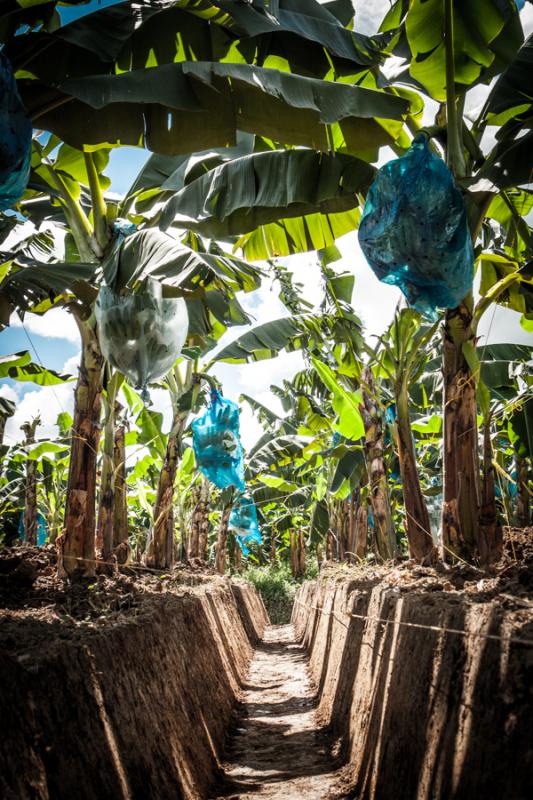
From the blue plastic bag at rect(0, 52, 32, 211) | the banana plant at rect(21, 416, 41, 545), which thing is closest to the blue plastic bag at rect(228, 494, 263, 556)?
the banana plant at rect(21, 416, 41, 545)

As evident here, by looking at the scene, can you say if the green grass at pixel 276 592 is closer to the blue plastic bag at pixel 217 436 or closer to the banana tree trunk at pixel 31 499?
the banana tree trunk at pixel 31 499

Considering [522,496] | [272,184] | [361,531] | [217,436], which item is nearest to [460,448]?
[272,184]

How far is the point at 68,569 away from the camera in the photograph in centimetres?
483

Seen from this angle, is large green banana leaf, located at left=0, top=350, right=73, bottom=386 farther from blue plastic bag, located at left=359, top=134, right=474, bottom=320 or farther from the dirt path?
blue plastic bag, located at left=359, top=134, right=474, bottom=320

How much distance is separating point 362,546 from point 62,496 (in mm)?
6588

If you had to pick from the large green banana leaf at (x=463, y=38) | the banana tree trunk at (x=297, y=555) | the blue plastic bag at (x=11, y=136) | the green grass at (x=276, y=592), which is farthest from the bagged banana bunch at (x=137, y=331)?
the banana tree trunk at (x=297, y=555)

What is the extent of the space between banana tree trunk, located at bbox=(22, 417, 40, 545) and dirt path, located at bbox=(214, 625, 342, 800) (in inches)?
197

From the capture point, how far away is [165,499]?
7539 millimetres

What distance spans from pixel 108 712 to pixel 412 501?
3.23 m

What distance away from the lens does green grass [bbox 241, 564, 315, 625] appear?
67.4 ft

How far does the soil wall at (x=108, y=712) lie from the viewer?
1.72 metres

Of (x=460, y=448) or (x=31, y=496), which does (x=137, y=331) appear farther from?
(x=31, y=496)

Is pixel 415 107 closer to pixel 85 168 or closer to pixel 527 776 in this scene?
pixel 85 168

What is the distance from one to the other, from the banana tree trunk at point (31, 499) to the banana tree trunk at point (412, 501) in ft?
22.5
